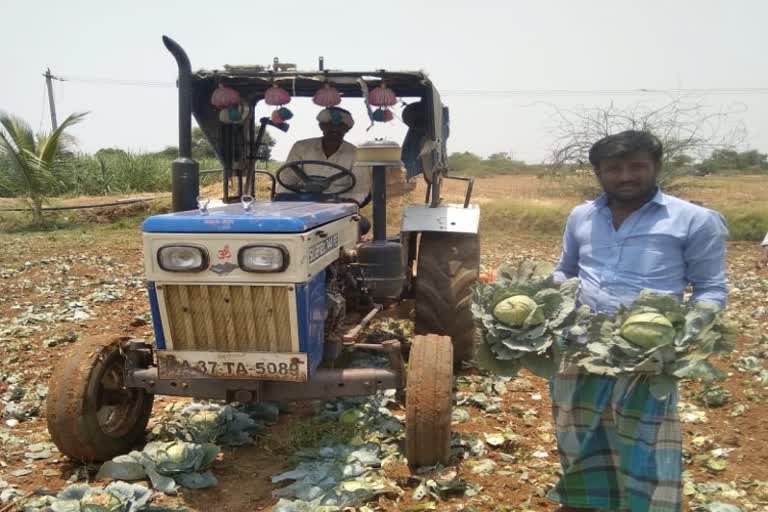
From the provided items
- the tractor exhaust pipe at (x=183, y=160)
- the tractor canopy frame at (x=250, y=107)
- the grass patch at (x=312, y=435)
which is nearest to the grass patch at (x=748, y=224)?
the tractor canopy frame at (x=250, y=107)

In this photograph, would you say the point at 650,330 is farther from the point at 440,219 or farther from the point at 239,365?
the point at 440,219

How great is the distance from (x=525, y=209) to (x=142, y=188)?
15.2 meters

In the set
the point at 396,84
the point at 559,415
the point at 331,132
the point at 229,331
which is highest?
the point at 396,84

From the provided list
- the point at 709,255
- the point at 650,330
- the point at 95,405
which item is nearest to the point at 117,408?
the point at 95,405

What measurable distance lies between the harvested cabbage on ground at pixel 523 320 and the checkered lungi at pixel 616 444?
0.34 metres

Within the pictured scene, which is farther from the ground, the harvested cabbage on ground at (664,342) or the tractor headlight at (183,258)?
the tractor headlight at (183,258)

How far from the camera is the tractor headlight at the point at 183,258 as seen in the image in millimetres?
3219

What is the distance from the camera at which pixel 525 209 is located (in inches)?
651

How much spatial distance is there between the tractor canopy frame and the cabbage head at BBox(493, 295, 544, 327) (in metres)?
2.30

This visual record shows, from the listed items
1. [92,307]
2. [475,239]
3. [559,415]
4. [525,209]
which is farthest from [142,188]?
[559,415]

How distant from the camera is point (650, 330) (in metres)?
2.33

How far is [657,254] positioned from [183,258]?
2.24 metres

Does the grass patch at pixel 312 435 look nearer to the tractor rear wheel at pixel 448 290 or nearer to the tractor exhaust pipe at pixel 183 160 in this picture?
the tractor rear wheel at pixel 448 290

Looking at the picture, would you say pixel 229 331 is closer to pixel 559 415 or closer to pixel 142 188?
pixel 559 415
